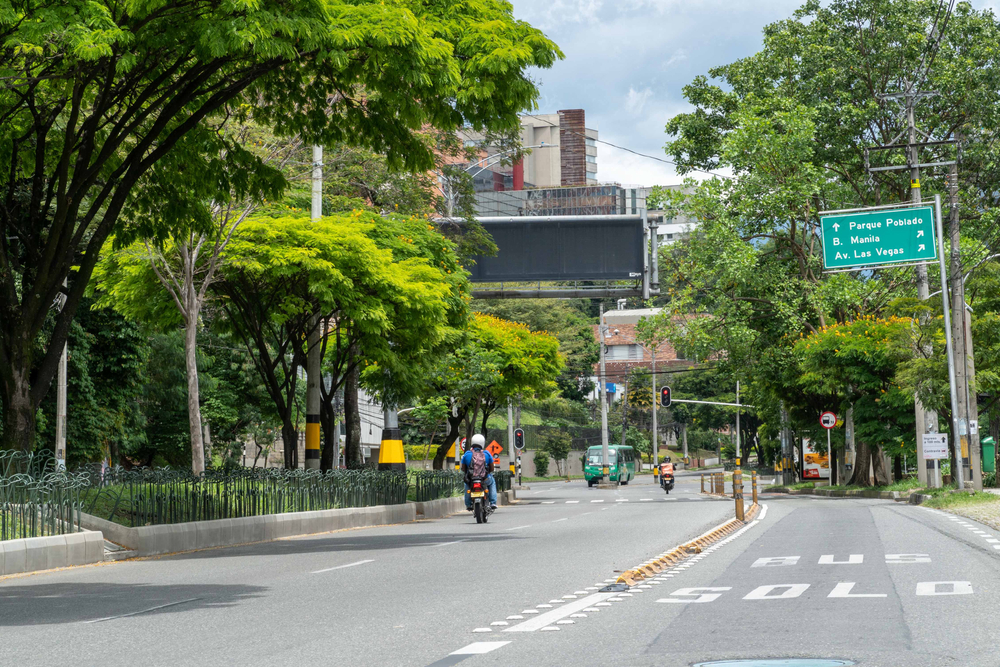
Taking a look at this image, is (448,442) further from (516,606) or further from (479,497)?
(516,606)

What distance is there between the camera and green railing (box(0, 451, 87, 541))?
14008mm

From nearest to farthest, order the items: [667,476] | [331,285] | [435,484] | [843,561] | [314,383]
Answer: [843,561]
[331,285]
[314,383]
[435,484]
[667,476]

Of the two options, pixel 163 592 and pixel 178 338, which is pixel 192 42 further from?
pixel 178 338

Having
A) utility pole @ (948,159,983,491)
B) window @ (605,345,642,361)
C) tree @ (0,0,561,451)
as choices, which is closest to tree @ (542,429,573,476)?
window @ (605,345,642,361)

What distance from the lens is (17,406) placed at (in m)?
15.5

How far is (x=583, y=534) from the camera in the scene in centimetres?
2047

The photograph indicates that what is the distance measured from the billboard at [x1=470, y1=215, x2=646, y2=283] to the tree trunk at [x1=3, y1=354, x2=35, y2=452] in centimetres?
2175

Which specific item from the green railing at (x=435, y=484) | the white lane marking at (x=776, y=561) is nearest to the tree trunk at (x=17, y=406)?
the white lane marking at (x=776, y=561)

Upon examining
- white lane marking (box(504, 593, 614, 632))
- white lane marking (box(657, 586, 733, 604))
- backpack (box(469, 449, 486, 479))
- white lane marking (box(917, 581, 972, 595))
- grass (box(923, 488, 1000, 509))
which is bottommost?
white lane marking (box(657, 586, 733, 604))

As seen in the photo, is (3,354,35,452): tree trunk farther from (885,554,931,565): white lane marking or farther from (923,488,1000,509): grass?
(923,488,1000,509): grass

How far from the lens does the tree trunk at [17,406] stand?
50.5 feet

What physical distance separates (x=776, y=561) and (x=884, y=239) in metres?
22.5

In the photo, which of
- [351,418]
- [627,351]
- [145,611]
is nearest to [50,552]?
[145,611]

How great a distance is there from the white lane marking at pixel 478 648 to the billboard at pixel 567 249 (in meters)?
27.8
